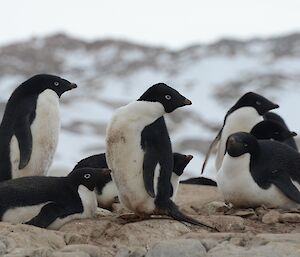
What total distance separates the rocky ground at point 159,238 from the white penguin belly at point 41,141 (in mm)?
1186

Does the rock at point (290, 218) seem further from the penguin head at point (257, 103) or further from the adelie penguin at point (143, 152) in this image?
the penguin head at point (257, 103)

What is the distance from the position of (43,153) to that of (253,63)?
34912 millimetres

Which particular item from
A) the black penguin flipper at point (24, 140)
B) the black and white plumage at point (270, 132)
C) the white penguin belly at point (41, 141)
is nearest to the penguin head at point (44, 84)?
the white penguin belly at point (41, 141)

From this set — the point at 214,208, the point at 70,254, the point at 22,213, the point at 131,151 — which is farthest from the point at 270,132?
the point at 70,254

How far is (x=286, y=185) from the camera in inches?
210

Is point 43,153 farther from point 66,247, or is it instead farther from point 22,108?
point 66,247

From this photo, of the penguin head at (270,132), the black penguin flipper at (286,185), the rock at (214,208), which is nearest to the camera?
the black penguin flipper at (286,185)

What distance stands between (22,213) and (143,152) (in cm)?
95

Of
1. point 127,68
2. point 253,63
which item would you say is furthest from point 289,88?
point 127,68

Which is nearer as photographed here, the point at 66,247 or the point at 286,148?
the point at 66,247

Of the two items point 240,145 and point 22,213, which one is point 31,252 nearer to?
point 22,213

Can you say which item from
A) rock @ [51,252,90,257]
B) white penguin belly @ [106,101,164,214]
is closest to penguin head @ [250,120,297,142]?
white penguin belly @ [106,101,164,214]

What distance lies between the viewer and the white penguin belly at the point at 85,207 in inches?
185

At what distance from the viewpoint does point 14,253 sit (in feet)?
12.9
